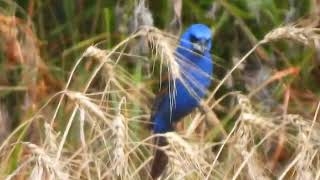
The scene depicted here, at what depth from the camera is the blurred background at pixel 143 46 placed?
380 cm

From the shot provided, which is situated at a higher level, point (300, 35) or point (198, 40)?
point (300, 35)

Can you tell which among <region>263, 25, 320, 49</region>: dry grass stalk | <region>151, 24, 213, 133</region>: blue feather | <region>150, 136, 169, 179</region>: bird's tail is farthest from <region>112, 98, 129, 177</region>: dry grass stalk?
<region>151, 24, 213, 133</region>: blue feather

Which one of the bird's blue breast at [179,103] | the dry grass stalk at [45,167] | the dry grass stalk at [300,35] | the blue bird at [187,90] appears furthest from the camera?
the bird's blue breast at [179,103]

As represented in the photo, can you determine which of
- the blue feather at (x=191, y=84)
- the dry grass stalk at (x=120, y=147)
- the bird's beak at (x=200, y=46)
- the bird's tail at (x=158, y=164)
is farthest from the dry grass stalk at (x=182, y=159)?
the bird's beak at (x=200, y=46)

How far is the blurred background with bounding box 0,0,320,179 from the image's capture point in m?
3.80

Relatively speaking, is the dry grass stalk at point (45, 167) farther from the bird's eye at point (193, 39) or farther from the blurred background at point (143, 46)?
the blurred background at point (143, 46)

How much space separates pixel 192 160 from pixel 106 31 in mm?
1590

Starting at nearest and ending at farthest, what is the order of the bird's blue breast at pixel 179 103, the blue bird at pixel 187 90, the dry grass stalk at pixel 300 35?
the dry grass stalk at pixel 300 35 < the blue bird at pixel 187 90 < the bird's blue breast at pixel 179 103

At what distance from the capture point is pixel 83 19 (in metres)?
4.07

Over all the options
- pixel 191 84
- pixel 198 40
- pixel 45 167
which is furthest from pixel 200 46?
pixel 45 167

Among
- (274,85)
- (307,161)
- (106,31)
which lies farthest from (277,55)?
(307,161)

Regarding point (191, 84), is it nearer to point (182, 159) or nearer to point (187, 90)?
point (187, 90)

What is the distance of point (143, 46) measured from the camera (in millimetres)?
3688

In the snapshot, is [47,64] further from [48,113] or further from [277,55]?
[277,55]
